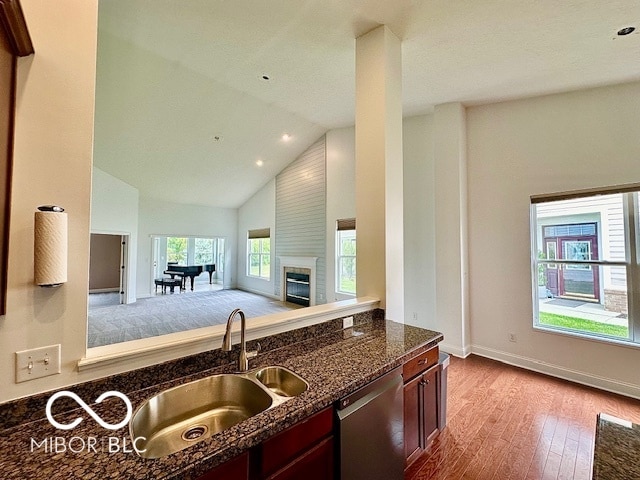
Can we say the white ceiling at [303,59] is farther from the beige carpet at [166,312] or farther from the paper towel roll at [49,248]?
the beige carpet at [166,312]

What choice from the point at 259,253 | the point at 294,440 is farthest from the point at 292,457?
the point at 259,253

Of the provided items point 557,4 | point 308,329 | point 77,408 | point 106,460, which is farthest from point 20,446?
point 557,4

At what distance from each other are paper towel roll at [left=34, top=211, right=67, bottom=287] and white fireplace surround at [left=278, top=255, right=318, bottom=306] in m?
5.85

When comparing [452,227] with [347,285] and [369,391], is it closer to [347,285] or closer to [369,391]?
[347,285]

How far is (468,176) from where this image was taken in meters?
4.21

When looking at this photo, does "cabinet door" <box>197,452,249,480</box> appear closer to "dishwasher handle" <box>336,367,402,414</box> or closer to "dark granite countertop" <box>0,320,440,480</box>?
"dark granite countertop" <box>0,320,440,480</box>

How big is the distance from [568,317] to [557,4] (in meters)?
3.26

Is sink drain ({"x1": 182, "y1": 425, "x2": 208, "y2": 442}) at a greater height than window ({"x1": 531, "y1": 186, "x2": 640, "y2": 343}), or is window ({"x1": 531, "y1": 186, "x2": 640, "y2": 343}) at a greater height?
window ({"x1": 531, "y1": 186, "x2": 640, "y2": 343})

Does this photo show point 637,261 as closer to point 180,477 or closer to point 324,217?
point 180,477

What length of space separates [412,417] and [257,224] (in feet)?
26.8

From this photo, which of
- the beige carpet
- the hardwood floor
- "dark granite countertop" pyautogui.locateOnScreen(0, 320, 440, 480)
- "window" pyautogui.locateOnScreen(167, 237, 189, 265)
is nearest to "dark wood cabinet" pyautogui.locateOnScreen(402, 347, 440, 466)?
the hardwood floor

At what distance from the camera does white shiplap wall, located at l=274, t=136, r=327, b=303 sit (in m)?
6.73

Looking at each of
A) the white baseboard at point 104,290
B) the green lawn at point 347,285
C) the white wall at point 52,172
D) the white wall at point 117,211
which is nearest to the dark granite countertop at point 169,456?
the white wall at point 52,172

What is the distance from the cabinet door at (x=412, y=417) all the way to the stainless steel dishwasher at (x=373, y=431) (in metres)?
0.17
